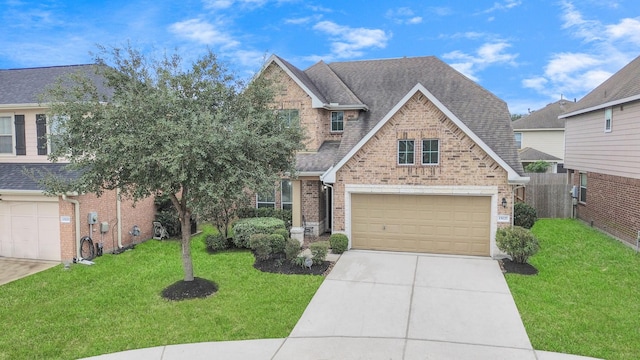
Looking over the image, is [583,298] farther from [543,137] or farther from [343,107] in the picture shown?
[543,137]

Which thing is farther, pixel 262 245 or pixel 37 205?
pixel 37 205

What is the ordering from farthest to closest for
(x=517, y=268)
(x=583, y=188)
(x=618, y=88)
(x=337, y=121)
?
(x=583, y=188) → (x=337, y=121) → (x=618, y=88) → (x=517, y=268)

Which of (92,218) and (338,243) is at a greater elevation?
(92,218)

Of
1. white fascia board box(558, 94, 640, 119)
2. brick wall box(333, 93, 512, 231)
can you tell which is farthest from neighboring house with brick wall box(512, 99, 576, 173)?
brick wall box(333, 93, 512, 231)

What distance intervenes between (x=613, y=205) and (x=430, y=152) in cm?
925

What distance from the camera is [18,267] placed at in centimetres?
1254

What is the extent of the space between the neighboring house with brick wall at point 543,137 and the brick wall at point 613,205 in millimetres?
14260

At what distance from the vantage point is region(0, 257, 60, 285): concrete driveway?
11625mm

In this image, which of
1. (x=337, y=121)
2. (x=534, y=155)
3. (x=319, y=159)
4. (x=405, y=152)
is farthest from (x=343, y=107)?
(x=534, y=155)

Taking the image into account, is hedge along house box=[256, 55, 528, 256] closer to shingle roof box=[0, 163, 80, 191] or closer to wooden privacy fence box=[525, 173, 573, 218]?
wooden privacy fence box=[525, 173, 573, 218]

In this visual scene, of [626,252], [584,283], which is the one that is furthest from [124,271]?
[626,252]

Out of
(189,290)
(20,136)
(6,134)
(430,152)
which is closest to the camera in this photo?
(189,290)

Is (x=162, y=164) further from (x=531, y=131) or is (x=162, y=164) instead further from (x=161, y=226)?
(x=531, y=131)

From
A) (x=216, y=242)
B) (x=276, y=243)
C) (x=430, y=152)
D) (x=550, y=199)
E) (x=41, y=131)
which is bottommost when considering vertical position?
(x=216, y=242)
